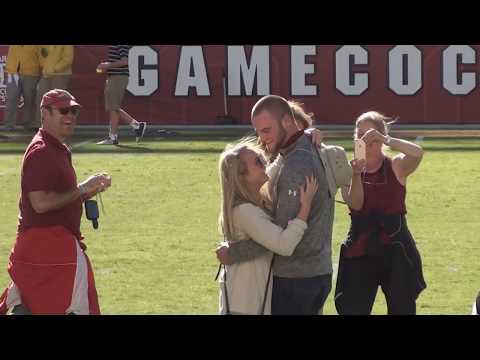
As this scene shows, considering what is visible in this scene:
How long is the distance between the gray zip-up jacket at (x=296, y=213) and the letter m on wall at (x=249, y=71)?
18.9 m

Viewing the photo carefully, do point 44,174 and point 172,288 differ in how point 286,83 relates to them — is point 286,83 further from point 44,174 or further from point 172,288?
point 44,174

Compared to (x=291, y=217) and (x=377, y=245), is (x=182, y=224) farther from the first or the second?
(x=291, y=217)

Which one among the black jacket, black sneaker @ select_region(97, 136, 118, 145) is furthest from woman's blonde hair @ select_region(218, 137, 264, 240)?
black sneaker @ select_region(97, 136, 118, 145)

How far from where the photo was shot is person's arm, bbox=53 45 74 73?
77.6 ft

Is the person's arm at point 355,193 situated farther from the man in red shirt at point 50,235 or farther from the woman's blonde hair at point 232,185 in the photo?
the man in red shirt at point 50,235

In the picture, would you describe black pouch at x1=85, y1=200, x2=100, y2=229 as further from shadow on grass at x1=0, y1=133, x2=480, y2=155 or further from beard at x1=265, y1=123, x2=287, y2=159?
shadow on grass at x1=0, y1=133, x2=480, y2=155

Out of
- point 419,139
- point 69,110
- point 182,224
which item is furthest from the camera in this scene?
point 419,139

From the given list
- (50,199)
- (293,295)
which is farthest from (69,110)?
(293,295)

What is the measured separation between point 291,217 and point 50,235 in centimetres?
157

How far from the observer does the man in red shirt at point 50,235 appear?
7.74 meters

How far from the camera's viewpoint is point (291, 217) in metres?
7.09

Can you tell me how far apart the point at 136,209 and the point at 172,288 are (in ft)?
14.1

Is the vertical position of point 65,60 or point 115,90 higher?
point 65,60

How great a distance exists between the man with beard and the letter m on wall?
1889cm
